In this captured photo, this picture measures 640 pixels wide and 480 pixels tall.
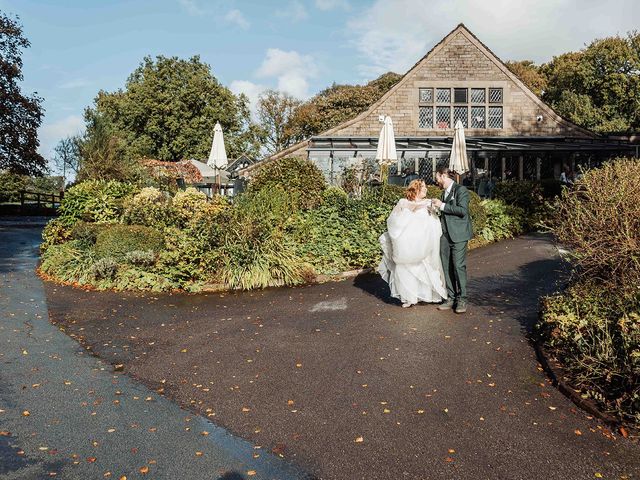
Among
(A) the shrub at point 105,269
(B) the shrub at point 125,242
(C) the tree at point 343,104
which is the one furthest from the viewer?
(C) the tree at point 343,104

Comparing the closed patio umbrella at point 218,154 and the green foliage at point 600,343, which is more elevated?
the closed patio umbrella at point 218,154

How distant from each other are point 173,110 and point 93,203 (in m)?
35.8

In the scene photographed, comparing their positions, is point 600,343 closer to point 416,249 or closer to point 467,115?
point 416,249

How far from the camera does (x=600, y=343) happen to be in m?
5.32

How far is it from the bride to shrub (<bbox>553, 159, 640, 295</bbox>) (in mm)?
2197

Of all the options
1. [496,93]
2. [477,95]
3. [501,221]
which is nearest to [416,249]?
[501,221]

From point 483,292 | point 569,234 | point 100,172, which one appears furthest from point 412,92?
point 569,234

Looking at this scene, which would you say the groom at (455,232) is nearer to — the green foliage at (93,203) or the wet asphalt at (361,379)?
the wet asphalt at (361,379)

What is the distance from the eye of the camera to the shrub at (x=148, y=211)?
14561 mm

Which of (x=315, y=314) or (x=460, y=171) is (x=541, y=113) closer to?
(x=460, y=171)

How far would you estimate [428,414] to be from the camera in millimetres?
4988

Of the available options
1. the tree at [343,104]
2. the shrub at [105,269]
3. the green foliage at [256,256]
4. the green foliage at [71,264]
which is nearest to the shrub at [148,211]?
the green foliage at [71,264]

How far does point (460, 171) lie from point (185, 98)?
36749mm

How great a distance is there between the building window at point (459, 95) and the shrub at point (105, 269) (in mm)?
21057
